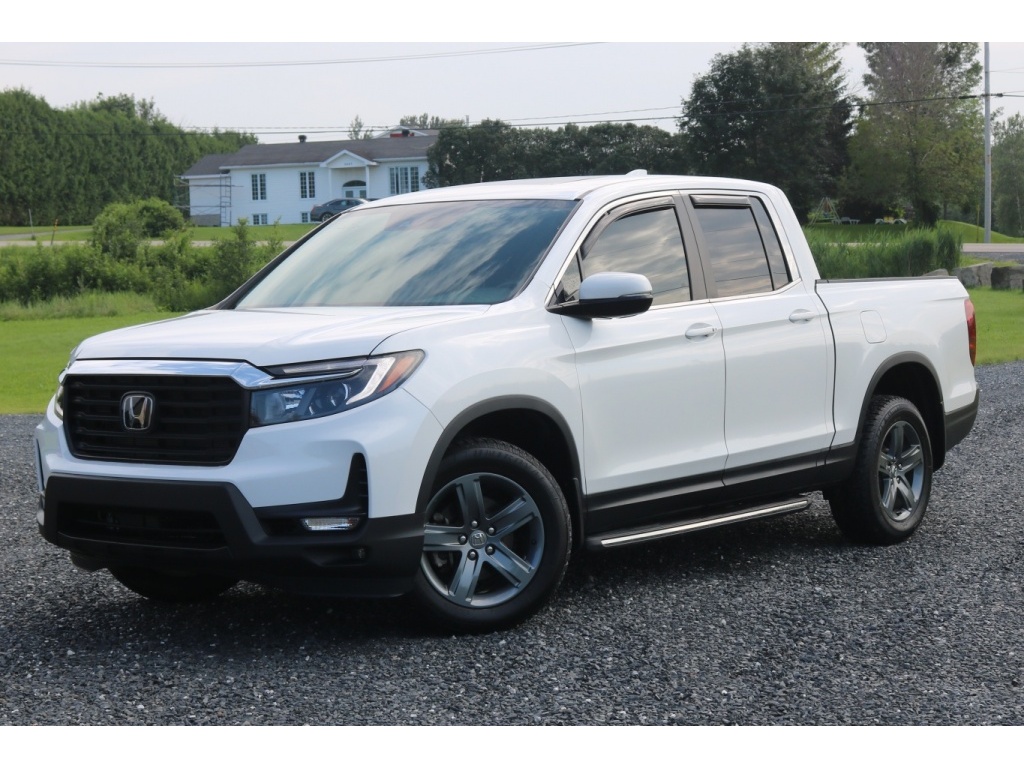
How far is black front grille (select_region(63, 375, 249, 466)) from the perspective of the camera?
4.94 metres

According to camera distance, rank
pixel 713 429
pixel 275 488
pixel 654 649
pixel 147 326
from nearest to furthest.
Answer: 1. pixel 275 488
2. pixel 654 649
3. pixel 147 326
4. pixel 713 429

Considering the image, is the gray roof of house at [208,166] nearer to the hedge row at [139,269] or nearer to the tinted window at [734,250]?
the hedge row at [139,269]

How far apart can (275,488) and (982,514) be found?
506 cm

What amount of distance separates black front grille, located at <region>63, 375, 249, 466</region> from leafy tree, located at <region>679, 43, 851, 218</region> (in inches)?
2597

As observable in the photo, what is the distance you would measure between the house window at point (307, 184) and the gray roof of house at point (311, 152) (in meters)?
0.93

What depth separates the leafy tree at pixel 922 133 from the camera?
227ft

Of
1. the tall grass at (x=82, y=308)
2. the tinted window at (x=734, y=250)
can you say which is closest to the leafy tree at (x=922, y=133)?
the tall grass at (x=82, y=308)

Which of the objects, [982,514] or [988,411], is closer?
[982,514]

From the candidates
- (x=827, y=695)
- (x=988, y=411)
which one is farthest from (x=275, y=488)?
(x=988, y=411)

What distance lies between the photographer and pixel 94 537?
5.21m

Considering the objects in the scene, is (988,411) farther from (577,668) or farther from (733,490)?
(577,668)

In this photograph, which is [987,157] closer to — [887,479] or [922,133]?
[922,133]

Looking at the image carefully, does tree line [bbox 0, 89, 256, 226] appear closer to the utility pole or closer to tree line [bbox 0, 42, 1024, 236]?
tree line [bbox 0, 42, 1024, 236]

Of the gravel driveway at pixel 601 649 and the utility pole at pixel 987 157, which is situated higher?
the utility pole at pixel 987 157
